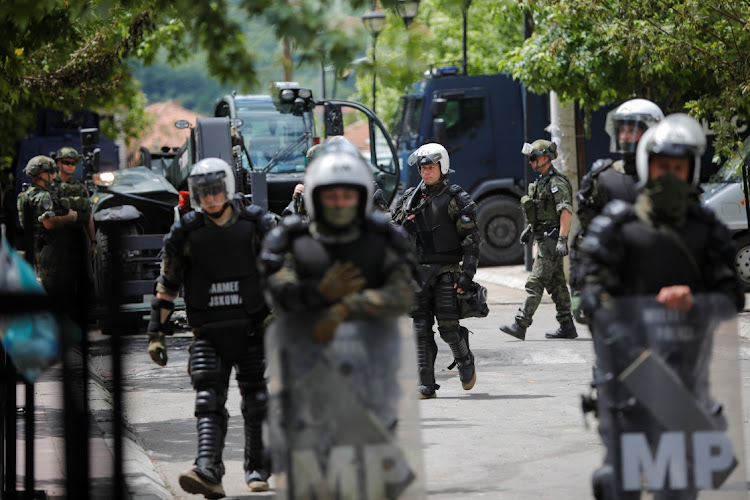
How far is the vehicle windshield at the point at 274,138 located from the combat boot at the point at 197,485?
1023 cm

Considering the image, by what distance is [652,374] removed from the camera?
4.68m

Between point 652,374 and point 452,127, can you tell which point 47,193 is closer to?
point 652,374

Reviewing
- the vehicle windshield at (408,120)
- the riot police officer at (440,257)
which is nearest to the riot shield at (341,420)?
the riot police officer at (440,257)

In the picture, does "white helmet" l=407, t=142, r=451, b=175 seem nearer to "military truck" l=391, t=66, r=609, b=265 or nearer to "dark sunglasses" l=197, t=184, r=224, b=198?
"dark sunglasses" l=197, t=184, r=224, b=198

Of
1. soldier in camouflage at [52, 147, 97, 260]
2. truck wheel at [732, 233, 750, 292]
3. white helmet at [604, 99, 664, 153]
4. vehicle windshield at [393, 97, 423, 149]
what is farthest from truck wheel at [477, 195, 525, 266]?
white helmet at [604, 99, 664, 153]

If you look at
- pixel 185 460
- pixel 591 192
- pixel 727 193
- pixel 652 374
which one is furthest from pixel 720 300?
pixel 727 193

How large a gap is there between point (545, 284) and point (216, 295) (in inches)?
266

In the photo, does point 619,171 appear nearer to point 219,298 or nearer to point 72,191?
point 219,298

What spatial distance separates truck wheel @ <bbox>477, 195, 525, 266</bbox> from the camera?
21.3 m

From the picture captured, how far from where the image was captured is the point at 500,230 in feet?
70.8

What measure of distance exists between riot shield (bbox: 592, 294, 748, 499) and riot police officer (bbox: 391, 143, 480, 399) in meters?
4.69

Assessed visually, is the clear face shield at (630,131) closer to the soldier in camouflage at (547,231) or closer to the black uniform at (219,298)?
the black uniform at (219,298)

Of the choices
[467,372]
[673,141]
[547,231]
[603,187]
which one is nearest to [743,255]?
[547,231]

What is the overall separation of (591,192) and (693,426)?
2317 mm
